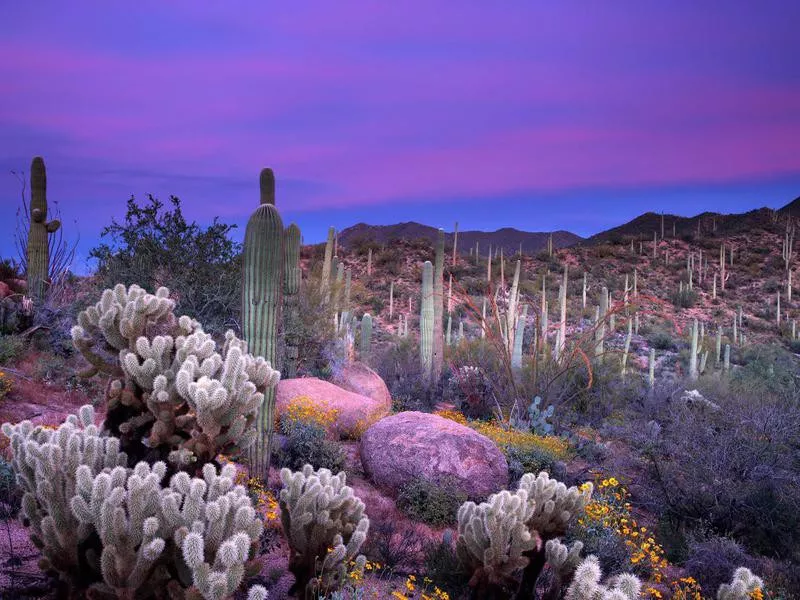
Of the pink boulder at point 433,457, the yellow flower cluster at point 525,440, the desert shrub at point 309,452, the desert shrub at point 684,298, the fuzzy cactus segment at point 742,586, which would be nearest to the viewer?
the fuzzy cactus segment at point 742,586

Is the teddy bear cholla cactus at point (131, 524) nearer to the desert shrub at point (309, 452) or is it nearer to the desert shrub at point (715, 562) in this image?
the desert shrub at point (309, 452)

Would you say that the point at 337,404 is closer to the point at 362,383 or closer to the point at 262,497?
the point at 362,383

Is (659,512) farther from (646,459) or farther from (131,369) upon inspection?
(131,369)

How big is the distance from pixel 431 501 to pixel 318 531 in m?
2.59

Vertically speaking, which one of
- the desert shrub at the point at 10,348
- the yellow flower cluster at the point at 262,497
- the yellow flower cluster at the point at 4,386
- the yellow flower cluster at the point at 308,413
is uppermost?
the desert shrub at the point at 10,348

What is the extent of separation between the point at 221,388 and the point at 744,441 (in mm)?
6236

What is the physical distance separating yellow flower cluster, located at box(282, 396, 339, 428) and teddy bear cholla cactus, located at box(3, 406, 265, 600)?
438 cm

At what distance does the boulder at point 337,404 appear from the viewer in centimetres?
874

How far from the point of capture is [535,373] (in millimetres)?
9930

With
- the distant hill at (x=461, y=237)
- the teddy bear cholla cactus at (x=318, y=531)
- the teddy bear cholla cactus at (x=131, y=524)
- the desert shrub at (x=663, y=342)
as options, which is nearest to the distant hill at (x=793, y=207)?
the distant hill at (x=461, y=237)

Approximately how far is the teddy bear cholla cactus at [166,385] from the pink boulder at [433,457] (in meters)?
3.19

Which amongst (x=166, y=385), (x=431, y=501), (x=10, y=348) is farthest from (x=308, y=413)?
(x=10, y=348)

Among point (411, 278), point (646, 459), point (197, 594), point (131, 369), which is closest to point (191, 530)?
point (197, 594)

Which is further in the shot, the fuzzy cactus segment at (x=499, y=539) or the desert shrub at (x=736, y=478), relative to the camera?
the desert shrub at (x=736, y=478)
